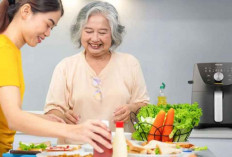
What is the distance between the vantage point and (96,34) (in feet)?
8.11

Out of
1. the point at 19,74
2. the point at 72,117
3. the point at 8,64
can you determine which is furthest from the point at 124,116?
the point at 8,64

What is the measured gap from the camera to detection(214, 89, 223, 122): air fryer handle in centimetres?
301

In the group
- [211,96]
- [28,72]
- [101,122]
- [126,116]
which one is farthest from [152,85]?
[101,122]

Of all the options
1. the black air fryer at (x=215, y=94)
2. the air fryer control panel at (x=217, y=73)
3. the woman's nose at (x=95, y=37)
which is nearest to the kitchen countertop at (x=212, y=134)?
the black air fryer at (x=215, y=94)

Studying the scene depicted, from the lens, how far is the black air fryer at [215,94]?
3.01 metres

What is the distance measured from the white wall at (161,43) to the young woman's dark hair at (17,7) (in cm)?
185

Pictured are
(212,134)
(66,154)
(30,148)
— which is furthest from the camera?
(212,134)

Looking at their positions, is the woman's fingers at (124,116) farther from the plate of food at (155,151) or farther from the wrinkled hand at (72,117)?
the plate of food at (155,151)

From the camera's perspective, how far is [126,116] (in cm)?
239

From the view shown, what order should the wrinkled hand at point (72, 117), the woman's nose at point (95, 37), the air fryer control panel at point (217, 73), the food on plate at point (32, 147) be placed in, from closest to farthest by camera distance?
the food on plate at point (32, 147) < the wrinkled hand at point (72, 117) < the woman's nose at point (95, 37) < the air fryer control panel at point (217, 73)

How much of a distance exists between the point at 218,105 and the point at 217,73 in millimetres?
214

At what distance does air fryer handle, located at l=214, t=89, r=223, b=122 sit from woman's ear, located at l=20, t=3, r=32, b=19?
1.69m

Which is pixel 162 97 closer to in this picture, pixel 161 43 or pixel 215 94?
pixel 161 43

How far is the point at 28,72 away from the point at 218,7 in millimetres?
1610
